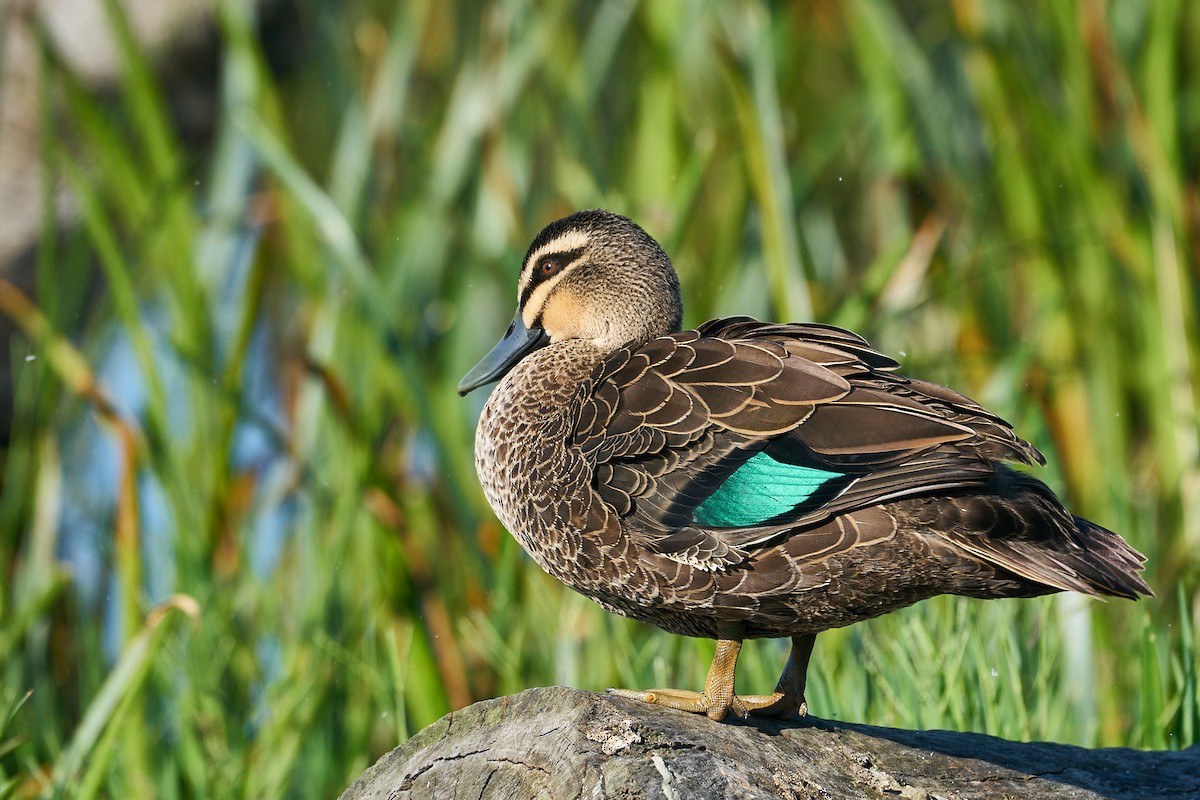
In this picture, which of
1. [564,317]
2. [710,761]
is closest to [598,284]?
[564,317]

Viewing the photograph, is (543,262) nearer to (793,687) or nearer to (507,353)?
(507,353)

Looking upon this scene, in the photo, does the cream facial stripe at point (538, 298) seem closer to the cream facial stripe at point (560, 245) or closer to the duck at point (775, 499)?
the cream facial stripe at point (560, 245)

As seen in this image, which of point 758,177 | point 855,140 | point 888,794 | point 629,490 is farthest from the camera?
point 855,140

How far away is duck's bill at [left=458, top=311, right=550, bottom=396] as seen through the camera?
3.19 metres

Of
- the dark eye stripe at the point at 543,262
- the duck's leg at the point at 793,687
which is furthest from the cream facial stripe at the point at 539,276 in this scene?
the duck's leg at the point at 793,687

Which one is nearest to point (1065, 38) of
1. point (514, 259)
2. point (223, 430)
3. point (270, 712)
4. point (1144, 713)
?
point (514, 259)

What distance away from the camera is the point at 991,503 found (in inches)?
90.7

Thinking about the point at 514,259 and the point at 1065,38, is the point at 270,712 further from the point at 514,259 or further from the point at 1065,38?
the point at 1065,38

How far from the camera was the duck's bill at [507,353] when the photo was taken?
10.5 feet

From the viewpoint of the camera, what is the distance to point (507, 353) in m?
3.20

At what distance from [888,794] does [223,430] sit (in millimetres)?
2819

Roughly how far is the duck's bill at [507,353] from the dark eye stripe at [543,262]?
77mm

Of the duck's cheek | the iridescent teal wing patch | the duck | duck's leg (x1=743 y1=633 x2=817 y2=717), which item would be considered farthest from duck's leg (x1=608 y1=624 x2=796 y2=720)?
the duck's cheek

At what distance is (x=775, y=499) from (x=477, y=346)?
303 centimetres
